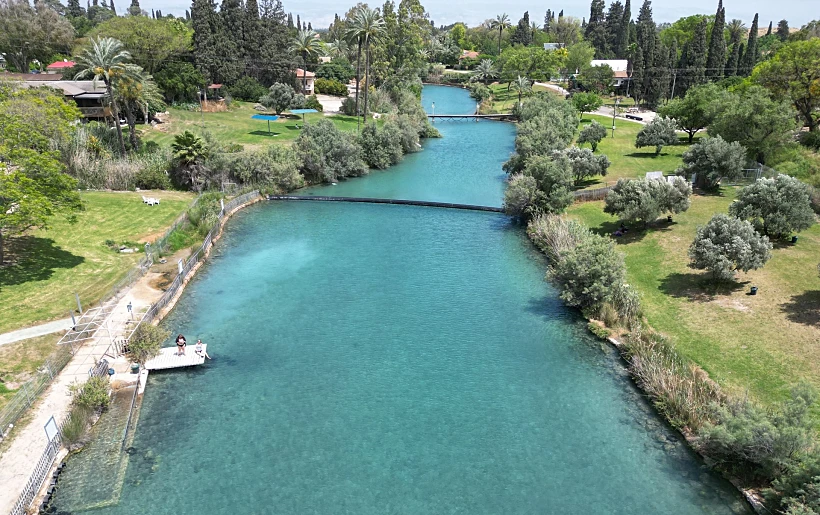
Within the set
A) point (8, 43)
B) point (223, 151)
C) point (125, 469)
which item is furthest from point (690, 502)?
point (8, 43)

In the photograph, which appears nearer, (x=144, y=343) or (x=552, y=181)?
(x=144, y=343)

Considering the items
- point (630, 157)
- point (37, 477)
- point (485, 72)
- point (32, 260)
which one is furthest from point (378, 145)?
point (485, 72)

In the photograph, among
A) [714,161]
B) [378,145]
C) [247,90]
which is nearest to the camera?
[714,161]

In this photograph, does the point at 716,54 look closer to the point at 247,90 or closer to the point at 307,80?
the point at 307,80

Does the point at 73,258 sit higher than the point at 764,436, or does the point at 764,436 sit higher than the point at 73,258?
the point at 764,436

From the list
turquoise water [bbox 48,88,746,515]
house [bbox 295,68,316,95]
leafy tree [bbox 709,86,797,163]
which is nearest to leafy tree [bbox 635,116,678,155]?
leafy tree [bbox 709,86,797,163]

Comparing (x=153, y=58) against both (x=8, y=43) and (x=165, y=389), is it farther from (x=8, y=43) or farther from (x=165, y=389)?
(x=165, y=389)

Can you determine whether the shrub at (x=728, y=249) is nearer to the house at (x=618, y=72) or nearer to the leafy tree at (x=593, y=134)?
the leafy tree at (x=593, y=134)
